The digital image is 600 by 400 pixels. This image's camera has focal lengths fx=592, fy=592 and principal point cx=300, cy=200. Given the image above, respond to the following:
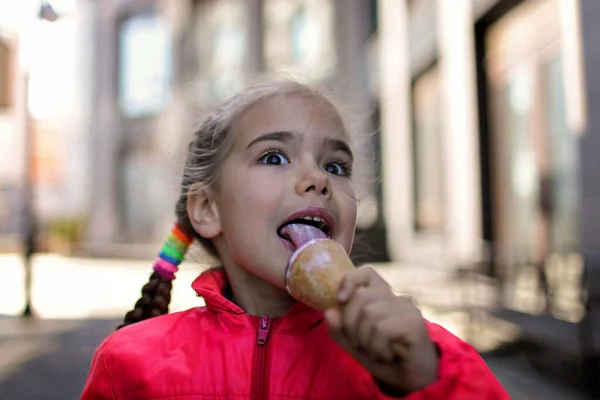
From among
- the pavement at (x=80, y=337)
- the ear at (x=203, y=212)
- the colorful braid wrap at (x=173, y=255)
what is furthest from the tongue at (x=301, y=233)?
the pavement at (x=80, y=337)

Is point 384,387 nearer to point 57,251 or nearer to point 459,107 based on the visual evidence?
point 459,107

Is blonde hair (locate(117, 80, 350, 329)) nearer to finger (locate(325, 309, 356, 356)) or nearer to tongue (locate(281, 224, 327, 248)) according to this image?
tongue (locate(281, 224, 327, 248))

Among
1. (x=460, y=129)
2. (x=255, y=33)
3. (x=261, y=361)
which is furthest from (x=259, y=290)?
(x=255, y=33)

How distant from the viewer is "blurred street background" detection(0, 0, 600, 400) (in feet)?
12.4

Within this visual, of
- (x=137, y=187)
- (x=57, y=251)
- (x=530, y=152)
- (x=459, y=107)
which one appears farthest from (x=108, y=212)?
(x=530, y=152)

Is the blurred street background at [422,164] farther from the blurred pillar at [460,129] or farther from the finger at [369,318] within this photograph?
the finger at [369,318]

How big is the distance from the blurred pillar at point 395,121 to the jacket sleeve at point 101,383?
37.8 feet

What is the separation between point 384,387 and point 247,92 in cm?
113

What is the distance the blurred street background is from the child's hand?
110 cm

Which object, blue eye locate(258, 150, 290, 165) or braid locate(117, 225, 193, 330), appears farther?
braid locate(117, 225, 193, 330)

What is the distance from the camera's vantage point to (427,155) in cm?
1224

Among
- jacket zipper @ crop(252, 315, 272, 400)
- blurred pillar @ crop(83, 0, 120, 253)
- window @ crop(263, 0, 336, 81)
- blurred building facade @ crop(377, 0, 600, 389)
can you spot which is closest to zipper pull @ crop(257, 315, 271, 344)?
jacket zipper @ crop(252, 315, 272, 400)

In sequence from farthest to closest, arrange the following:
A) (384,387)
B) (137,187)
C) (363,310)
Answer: (137,187), (384,387), (363,310)

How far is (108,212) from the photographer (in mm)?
21188
